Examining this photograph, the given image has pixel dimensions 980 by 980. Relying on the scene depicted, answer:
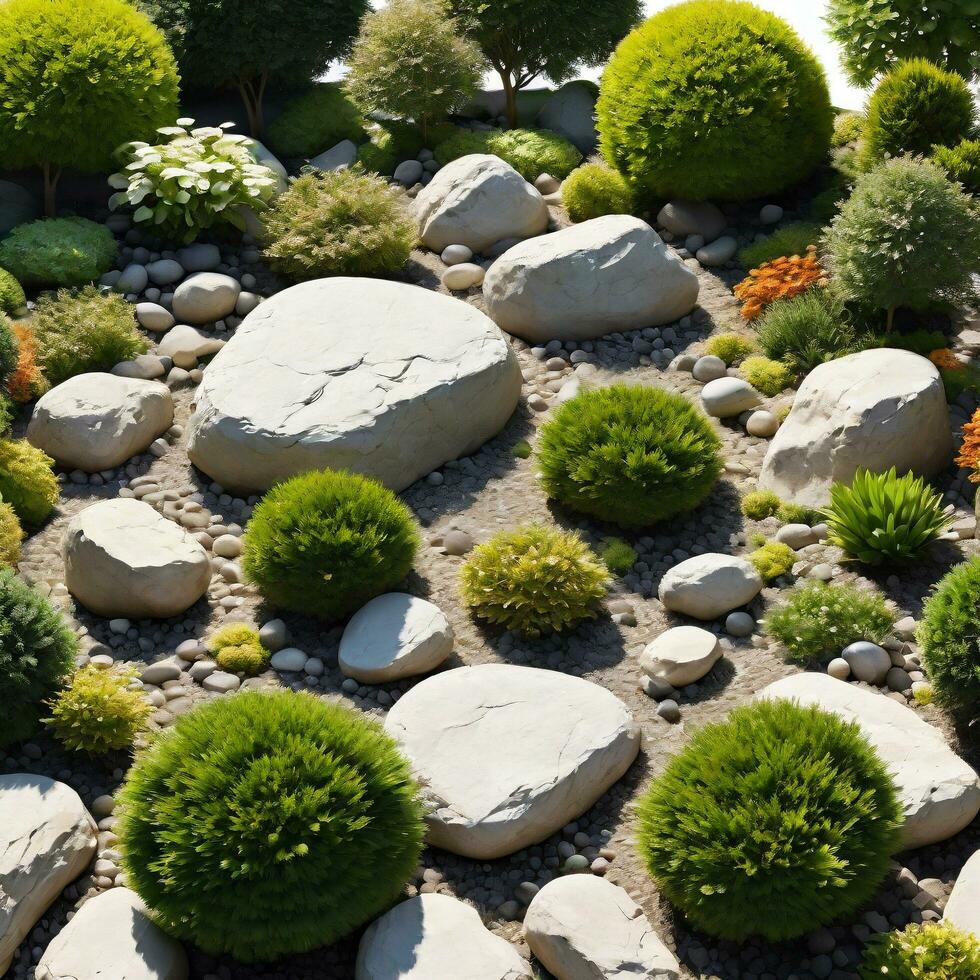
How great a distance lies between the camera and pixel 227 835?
834 cm

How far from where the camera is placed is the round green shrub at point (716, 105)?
15.2 meters

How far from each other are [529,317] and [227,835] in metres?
7.28

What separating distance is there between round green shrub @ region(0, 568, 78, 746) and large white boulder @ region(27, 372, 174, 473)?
2735 mm

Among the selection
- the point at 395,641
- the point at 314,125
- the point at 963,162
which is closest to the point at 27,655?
the point at 395,641

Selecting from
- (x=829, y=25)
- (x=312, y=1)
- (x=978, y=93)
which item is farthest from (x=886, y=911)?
(x=312, y=1)

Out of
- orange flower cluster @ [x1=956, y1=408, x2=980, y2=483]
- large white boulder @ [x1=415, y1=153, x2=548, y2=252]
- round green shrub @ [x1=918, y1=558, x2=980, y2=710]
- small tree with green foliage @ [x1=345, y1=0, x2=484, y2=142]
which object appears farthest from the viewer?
small tree with green foliage @ [x1=345, y1=0, x2=484, y2=142]

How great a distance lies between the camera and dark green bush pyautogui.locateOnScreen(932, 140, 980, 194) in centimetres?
1441

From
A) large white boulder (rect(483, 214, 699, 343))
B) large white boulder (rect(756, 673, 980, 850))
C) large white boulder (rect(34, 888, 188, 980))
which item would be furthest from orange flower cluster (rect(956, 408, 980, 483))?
large white boulder (rect(34, 888, 188, 980))

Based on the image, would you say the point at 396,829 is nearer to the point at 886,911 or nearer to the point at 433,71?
the point at 886,911

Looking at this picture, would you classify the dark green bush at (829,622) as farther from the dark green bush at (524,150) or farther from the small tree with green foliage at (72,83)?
the small tree with green foliage at (72,83)

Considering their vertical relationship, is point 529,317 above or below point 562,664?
above

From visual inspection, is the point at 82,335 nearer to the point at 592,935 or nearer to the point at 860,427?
the point at 860,427

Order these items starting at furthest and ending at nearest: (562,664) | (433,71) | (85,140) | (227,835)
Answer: (433,71) < (85,140) < (562,664) < (227,835)

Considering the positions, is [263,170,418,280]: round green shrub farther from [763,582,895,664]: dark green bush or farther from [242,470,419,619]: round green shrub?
[763,582,895,664]: dark green bush
